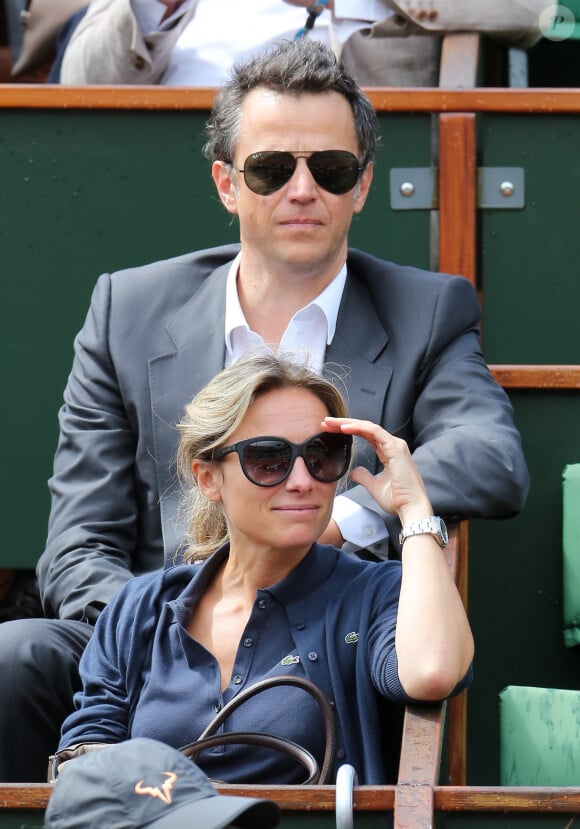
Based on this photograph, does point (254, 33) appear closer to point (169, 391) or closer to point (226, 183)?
point (226, 183)

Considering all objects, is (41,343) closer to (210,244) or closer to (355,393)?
(210,244)

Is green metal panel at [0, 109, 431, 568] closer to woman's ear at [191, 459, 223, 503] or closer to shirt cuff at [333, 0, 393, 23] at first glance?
shirt cuff at [333, 0, 393, 23]

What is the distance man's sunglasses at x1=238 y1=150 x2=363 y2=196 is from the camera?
322cm

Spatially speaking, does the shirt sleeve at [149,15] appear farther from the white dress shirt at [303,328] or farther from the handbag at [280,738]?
the handbag at [280,738]

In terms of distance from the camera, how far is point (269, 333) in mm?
3330

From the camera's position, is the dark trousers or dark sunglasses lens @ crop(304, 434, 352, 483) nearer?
dark sunglasses lens @ crop(304, 434, 352, 483)

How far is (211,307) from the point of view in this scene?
3.35 metres

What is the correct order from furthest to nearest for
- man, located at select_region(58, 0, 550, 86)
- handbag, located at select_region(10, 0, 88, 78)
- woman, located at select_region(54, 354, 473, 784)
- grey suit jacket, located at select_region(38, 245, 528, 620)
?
handbag, located at select_region(10, 0, 88, 78), man, located at select_region(58, 0, 550, 86), grey suit jacket, located at select_region(38, 245, 528, 620), woman, located at select_region(54, 354, 473, 784)

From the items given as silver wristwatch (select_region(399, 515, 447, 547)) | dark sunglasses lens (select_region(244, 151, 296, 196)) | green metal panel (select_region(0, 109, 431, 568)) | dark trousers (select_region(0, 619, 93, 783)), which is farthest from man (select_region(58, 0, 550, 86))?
silver wristwatch (select_region(399, 515, 447, 547))

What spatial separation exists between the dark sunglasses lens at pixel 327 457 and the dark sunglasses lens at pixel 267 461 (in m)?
0.03

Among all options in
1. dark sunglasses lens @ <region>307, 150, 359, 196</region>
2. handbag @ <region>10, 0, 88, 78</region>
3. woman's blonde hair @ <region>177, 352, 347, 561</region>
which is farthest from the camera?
handbag @ <region>10, 0, 88, 78</region>

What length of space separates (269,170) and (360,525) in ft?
2.41

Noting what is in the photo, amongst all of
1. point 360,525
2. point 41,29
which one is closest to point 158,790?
point 360,525

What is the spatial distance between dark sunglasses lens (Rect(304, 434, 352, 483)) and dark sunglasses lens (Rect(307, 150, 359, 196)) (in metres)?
0.81
